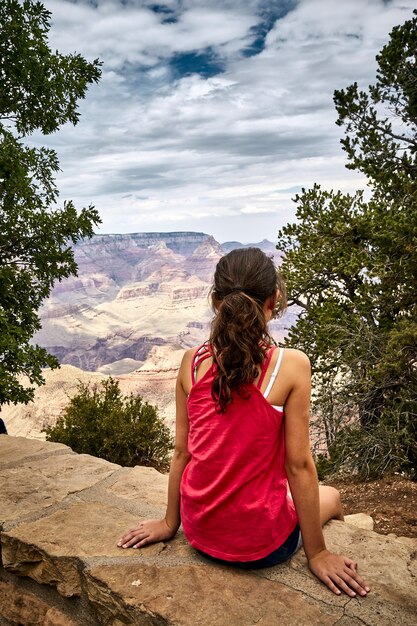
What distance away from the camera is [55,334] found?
177125 mm

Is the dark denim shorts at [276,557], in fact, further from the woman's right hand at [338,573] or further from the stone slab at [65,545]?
the stone slab at [65,545]

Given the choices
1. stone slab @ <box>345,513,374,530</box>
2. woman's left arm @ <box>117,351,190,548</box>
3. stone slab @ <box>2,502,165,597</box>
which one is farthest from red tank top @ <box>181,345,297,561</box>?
stone slab @ <box>345,513,374,530</box>

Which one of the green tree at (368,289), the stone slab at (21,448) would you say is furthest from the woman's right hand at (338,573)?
the green tree at (368,289)

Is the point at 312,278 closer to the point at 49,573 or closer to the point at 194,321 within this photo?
the point at 49,573

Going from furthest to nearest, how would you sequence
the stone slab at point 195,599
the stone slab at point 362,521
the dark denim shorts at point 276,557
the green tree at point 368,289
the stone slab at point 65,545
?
the green tree at point 368,289, the stone slab at point 362,521, the stone slab at point 65,545, the dark denim shorts at point 276,557, the stone slab at point 195,599

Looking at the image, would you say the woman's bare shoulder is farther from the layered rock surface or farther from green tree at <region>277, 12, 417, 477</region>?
green tree at <region>277, 12, 417, 477</region>

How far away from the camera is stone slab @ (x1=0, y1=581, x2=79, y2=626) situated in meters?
2.26

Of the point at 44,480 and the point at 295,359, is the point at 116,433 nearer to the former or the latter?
the point at 44,480

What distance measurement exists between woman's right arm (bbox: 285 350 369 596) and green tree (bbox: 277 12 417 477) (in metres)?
5.84

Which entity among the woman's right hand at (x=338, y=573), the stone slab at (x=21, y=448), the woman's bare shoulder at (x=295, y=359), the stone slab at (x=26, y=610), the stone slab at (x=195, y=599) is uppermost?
the woman's bare shoulder at (x=295, y=359)

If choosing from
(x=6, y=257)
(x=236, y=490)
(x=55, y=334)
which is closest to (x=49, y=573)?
(x=236, y=490)

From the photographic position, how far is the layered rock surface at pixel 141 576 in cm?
181

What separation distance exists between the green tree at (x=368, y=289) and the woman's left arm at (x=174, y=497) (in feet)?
19.1

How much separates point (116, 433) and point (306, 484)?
6693 mm
